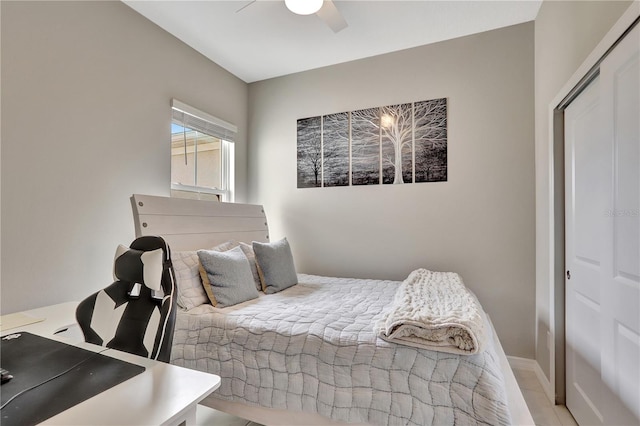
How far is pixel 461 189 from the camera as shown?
112 inches

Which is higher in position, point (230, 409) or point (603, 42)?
point (603, 42)

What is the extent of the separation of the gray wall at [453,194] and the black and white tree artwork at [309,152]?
0.09m

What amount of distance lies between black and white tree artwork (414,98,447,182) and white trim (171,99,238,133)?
195 cm

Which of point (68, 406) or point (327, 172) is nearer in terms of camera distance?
point (68, 406)

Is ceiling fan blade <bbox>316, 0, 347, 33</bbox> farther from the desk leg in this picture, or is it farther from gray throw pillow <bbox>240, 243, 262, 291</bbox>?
the desk leg

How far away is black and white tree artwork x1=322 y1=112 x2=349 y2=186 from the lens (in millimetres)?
3271

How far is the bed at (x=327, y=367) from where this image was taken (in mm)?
1302

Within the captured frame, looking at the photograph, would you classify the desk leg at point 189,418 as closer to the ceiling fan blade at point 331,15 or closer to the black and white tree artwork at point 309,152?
the ceiling fan blade at point 331,15

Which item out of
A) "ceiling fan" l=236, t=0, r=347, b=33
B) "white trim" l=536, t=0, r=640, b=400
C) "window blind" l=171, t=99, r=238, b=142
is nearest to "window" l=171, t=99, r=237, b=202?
"window blind" l=171, t=99, r=238, b=142

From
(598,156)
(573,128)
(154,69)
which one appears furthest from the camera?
(154,69)

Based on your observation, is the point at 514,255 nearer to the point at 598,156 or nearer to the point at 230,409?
the point at 598,156

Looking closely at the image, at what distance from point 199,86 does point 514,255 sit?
10.8 ft

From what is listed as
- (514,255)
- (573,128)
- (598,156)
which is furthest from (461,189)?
(598,156)

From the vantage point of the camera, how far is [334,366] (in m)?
1.48
